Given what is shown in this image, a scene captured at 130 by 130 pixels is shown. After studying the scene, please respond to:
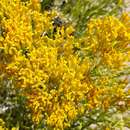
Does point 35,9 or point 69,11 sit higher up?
point 69,11

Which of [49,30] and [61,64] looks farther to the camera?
[49,30]

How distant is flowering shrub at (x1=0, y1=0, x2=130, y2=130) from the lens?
1.68 m

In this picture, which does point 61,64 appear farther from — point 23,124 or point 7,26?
point 23,124

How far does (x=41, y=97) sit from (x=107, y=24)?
433 millimetres

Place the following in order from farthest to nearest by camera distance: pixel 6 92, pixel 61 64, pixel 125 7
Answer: pixel 125 7, pixel 6 92, pixel 61 64

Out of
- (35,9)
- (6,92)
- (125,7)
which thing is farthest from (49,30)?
(125,7)

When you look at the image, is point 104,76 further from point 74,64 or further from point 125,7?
point 125,7

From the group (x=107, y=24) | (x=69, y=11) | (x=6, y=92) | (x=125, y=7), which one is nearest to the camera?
(x=107, y=24)

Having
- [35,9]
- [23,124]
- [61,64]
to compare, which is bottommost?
[23,124]

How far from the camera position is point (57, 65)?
1.71m

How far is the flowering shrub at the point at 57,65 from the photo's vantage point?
168 centimetres

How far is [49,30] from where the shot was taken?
209 cm

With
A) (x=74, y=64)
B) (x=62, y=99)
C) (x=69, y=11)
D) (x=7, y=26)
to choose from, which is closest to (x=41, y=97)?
(x=62, y=99)

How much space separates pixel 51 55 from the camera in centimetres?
168
